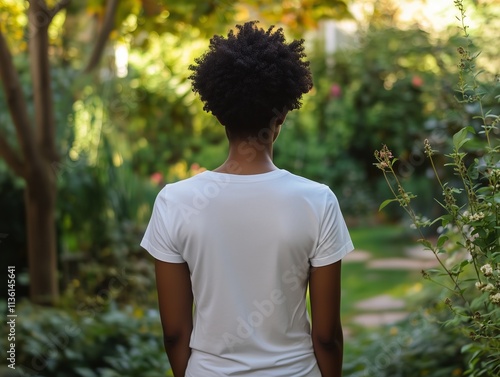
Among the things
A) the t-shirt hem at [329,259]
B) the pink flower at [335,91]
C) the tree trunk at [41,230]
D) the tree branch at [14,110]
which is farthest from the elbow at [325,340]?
the pink flower at [335,91]

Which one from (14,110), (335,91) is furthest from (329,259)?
(335,91)

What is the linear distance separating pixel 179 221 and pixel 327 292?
1.23ft

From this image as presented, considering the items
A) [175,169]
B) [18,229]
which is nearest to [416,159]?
[175,169]

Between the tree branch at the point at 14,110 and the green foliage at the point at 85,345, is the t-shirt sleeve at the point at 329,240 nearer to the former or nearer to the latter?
the green foliage at the point at 85,345

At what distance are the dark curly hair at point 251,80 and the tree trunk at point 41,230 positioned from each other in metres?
2.89

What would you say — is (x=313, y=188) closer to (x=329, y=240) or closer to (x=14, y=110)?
(x=329, y=240)

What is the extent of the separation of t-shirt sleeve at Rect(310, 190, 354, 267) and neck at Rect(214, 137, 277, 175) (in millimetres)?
168

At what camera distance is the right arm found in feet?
6.17

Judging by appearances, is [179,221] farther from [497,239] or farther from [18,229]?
[18,229]

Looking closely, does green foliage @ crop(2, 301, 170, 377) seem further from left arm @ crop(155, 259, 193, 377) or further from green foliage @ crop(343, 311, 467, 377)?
left arm @ crop(155, 259, 193, 377)

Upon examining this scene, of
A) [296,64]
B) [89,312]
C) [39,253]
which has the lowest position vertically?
[89,312]

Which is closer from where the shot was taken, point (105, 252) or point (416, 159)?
point (105, 252)

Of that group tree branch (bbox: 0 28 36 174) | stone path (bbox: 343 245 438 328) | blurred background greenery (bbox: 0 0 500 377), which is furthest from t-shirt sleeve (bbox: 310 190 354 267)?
stone path (bbox: 343 245 438 328)

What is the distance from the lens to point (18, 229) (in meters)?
5.91
